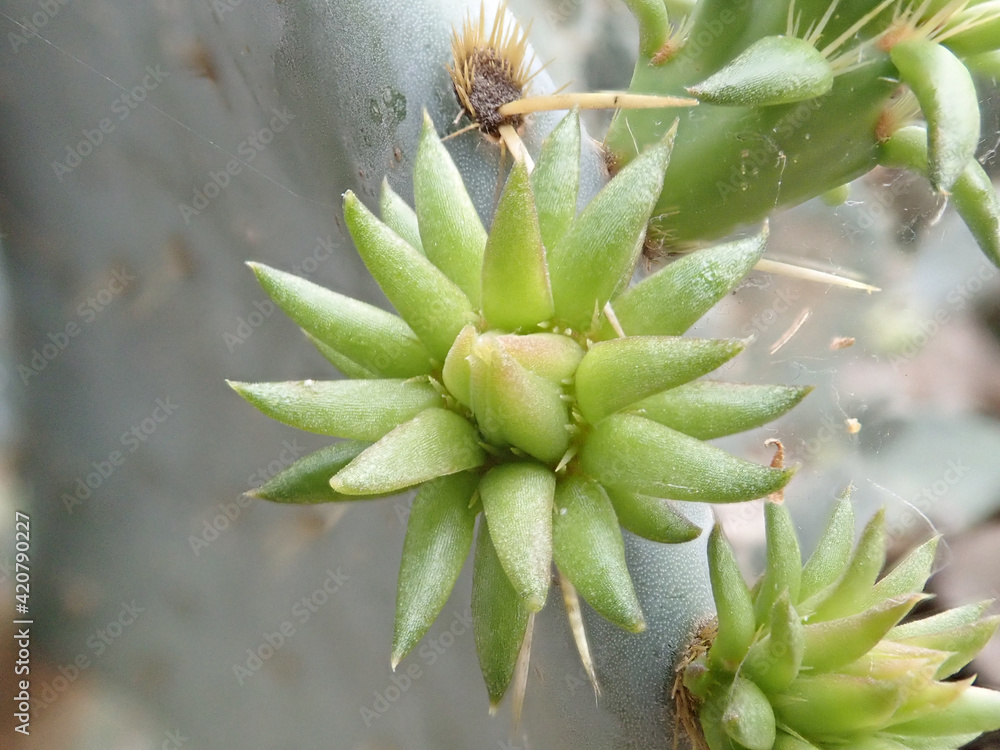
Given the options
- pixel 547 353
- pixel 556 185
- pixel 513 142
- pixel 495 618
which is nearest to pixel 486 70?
pixel 513 142

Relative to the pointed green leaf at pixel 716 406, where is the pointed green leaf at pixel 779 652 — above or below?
below

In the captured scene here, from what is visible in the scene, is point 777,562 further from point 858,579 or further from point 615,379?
point 615,379

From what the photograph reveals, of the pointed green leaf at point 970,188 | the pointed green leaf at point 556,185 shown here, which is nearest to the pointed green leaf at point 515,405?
the pointed green leaf at point 556,185

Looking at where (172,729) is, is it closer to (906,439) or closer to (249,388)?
(249,388)

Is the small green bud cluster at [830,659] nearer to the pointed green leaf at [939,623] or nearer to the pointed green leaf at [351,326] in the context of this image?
the pointed green leaf at [939,623]

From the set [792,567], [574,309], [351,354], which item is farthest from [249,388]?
[792,567]

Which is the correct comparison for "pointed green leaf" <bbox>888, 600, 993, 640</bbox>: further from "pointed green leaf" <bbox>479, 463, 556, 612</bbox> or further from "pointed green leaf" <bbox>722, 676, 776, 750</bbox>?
"pointed green leaf" <bbox>479, 463, 556, 612</bbox>
